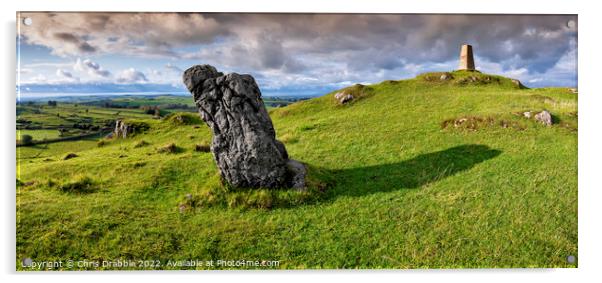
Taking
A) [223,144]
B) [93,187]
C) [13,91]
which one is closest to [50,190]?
[93,187]

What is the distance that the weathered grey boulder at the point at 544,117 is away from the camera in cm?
1745

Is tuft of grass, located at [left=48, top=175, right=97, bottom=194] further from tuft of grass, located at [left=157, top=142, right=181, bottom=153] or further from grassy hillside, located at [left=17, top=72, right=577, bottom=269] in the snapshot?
tuft of grass, located at [left=157, top=142, right=181, bottom=153]

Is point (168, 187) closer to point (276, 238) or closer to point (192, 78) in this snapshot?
point (192, 78)

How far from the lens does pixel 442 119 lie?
2062cm

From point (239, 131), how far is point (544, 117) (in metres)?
14.9

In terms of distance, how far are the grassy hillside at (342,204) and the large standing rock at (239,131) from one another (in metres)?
0.66

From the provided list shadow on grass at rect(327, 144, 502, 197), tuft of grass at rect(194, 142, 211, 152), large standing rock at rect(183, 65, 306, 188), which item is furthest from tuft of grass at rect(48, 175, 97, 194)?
shadow on grass at rect(327, 144, 502, 197)

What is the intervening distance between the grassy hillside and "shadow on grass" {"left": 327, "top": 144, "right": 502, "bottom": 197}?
0.07 m

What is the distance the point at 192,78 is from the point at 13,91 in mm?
5945

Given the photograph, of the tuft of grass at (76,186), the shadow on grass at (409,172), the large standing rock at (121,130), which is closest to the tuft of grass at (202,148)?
the large standing rock at (121,130)

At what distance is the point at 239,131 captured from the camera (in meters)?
12.9

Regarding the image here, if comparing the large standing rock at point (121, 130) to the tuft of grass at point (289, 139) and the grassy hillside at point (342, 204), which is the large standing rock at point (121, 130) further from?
the tuft of grass at point (289, 139)

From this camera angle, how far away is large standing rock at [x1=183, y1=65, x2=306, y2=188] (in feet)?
41.7

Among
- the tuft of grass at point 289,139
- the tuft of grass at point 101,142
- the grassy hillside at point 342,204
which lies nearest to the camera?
the grassy hillside at point 342,204
